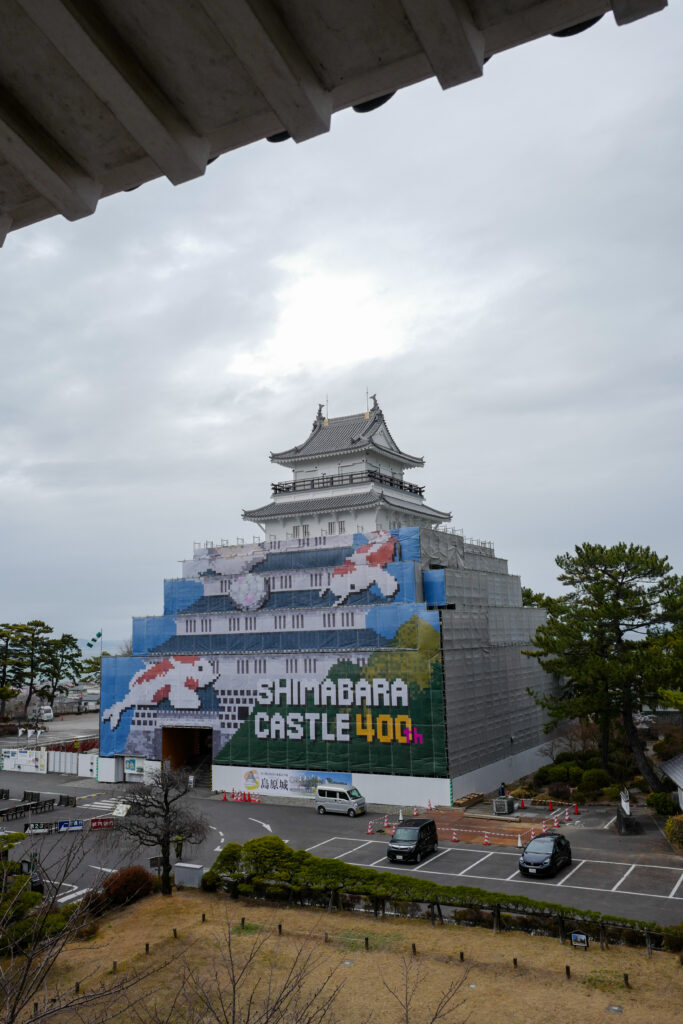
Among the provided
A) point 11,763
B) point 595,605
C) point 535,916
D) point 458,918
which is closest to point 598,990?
point 535,916

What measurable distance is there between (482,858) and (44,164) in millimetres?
25838

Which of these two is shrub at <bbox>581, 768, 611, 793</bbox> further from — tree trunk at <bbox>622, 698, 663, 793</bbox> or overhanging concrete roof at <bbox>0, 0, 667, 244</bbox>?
overhanging concrete roof at <bbox>0, 0, 667, 244</bbox>

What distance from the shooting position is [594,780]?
35.1 metres

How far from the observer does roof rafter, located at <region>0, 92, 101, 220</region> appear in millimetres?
3377

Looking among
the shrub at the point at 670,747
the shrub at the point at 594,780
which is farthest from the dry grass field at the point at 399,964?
the shrub at the point at 670,747

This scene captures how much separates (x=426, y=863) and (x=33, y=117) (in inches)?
984

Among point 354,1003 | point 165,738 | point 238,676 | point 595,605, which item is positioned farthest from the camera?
point 165,738

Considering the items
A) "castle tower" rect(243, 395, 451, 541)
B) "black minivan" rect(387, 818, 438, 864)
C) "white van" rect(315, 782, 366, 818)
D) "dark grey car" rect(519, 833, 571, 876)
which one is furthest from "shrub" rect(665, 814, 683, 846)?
"castle tower" rect(243, 395, 451, 541)

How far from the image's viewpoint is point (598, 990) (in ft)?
45.7

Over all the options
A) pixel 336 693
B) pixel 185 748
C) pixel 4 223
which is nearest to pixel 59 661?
pixel 185 748

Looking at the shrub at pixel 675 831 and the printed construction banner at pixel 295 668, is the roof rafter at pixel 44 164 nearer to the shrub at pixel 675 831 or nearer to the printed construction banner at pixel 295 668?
the shrub at pixel 675 831

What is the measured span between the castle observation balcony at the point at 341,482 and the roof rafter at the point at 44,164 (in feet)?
136

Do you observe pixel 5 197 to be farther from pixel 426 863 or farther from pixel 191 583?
pixel 191 583

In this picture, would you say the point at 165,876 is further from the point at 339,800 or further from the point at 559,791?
the point at 559,791
